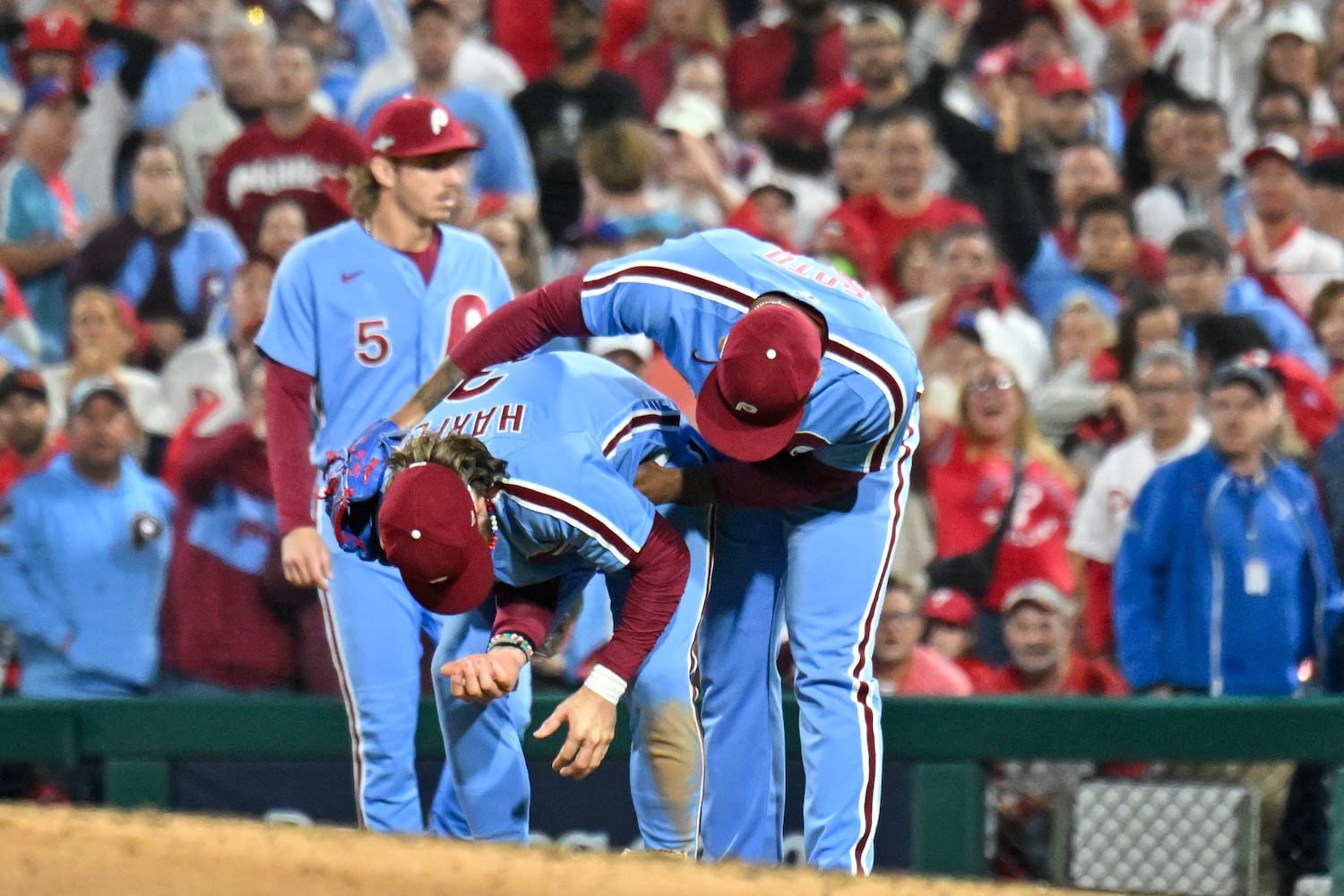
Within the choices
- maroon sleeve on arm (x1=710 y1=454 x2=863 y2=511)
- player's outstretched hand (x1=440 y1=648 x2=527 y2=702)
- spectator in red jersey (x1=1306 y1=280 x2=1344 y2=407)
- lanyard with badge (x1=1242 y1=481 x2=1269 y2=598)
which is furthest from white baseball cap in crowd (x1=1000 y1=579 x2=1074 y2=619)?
player's outstretched hand (x1=440 y1=648 x2=527 y2=702)

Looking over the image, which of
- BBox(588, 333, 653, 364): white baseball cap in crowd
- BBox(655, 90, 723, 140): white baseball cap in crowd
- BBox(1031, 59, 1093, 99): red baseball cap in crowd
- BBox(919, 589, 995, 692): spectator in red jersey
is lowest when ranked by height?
BBox(919, 589, 995, 692): spectator in red jersey

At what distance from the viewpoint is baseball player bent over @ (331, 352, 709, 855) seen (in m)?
3.14

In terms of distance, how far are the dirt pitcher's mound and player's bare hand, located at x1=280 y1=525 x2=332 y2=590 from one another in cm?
126

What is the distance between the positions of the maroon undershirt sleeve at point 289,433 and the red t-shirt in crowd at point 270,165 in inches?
99.9

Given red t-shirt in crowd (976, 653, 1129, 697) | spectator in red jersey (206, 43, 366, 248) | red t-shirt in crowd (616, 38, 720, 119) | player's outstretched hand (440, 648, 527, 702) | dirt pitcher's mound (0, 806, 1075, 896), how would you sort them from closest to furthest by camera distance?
dirt pitcher's mound (0, 806, 1075, 896), player's outstretched hand (440, 648, 527, 702), red t-shirt in crowd (976, 653, 1129, 697), spectator in red jersey (206, 43, 366, 248), red t-shirt in crowd (616, 38, 720, 119)

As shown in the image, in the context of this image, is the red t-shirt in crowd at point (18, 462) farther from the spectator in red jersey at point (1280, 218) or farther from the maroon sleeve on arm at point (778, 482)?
the spectator in red jersey at point (1280, 218)

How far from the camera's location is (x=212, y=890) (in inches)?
109

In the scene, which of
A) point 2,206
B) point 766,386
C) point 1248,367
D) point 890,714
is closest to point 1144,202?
point 1248,367

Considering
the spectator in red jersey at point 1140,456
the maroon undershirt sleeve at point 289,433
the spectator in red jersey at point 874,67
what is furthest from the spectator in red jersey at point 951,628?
the spectator in red jersey at point 874,67

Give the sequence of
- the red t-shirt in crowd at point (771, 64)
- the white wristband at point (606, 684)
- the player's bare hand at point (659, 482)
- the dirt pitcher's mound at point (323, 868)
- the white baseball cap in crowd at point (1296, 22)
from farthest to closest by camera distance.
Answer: the red t-shirt in crowd at point (771, 64), the white baseball cap in crowd at point (1296, 22), the player's bare hand at point (659, 482), the white wristband at point (606, 684), the dirt pitcher's mound at point (323, 868)

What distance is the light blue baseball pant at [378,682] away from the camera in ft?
13.7

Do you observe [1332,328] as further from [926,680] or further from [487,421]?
[487,421]

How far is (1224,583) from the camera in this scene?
497 cm

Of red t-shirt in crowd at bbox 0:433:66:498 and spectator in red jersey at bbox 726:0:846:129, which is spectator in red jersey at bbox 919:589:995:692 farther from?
spectator in red jersey at bbox 726:0:846:129
